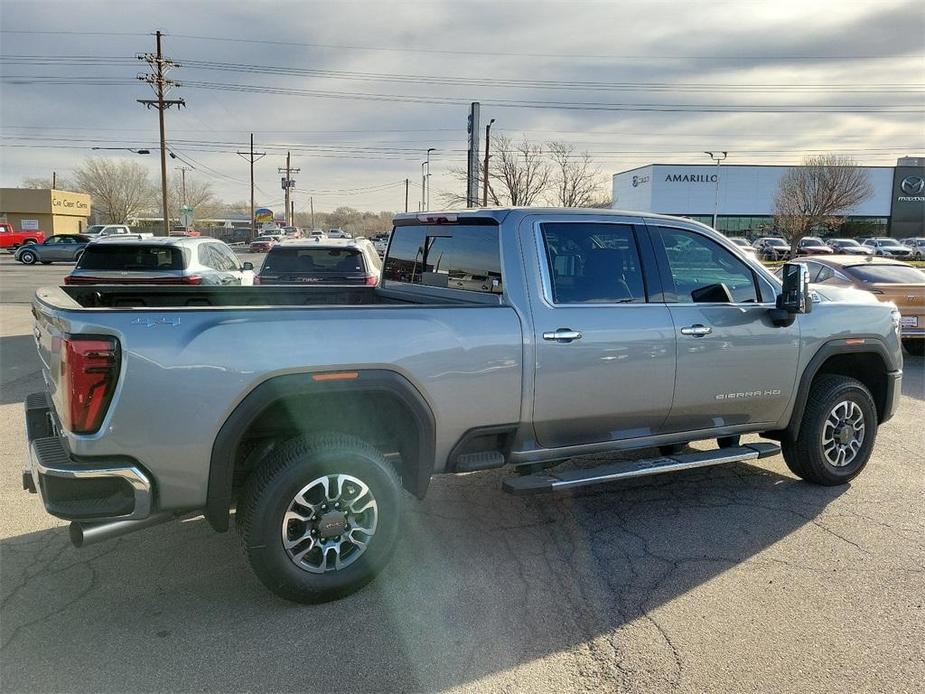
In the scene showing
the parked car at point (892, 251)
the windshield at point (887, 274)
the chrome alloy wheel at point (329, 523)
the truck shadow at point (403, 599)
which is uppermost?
the parked car at point (892, 251)

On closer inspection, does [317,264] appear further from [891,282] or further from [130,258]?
[891,282]

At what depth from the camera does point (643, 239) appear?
14.6 ft

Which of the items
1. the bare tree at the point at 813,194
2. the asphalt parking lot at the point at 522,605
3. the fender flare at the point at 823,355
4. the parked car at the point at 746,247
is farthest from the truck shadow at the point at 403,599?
the bare tree at the point at 813,194

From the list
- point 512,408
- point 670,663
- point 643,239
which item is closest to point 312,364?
point 512,408

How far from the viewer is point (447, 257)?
456 cm

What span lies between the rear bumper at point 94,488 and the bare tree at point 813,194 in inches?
1585

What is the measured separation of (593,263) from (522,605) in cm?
205

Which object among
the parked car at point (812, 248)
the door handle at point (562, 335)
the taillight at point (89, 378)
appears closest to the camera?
the taillight at point (89, 378)

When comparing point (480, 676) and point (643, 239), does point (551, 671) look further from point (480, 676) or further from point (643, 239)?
point (643, 239)

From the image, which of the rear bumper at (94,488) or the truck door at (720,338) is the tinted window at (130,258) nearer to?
the rear bumper at (94,488)

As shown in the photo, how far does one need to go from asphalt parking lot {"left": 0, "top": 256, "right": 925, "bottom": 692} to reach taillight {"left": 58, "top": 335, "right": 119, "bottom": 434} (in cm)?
104

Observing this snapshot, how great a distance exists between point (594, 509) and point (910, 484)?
8.47 feet

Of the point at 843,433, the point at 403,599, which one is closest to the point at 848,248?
the point at 843,433

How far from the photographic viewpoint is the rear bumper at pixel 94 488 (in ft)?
9.55
